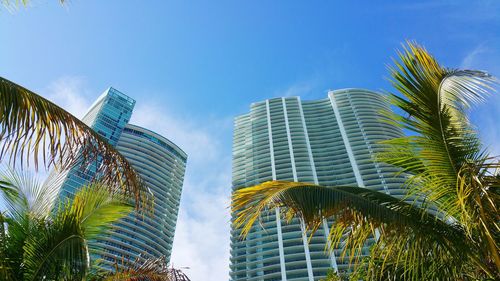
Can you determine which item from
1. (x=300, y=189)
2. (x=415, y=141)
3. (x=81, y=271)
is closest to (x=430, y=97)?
(x=415, y=141)

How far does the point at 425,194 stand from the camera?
432 centimetres

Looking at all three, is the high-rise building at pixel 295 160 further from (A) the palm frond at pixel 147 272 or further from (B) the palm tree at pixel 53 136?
(B) the palm tree at pixel 53 136

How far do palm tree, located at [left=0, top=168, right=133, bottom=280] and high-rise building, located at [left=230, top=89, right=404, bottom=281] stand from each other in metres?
60.7

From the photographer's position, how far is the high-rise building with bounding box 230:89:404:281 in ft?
233

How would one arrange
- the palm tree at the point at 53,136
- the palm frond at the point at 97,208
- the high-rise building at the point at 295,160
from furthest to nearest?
the high-rise building at the point at 295,160 → the palm frond at the point at 97,208 → the palm tree at the point at 53,136

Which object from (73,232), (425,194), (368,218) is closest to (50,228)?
(73,232)

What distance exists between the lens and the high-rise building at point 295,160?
7088 centimetres

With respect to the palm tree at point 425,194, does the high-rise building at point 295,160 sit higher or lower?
higher

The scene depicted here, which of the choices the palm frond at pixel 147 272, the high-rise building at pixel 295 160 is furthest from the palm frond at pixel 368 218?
the high-rise building at pixel 295 160

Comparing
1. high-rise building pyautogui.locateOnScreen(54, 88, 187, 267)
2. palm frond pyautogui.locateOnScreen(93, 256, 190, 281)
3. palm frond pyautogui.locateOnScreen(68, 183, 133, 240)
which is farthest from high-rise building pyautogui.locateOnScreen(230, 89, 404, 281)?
palm frond pyautogui.locateOnScreen(68, 183, 133, 240)

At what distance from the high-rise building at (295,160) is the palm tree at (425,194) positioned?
61.1 meters

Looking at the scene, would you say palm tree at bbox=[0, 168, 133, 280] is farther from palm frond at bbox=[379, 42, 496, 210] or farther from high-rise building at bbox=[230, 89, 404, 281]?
high-rise building at bbox=[230, 89, 404, 281]

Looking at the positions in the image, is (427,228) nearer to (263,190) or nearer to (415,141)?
(415,141)

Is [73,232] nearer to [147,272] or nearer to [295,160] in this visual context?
[147,272]
